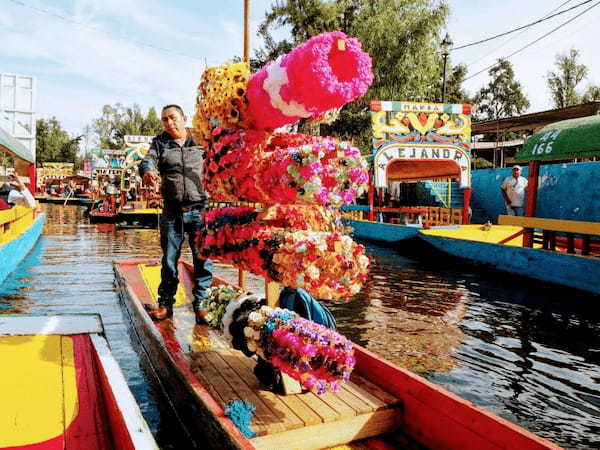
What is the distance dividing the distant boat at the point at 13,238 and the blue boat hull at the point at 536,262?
362 inches

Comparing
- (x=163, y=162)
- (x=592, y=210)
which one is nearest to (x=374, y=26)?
(x=592, y=210)

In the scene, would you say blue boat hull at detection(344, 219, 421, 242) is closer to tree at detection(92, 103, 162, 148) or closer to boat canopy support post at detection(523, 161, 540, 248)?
boat canopy support post at detection(523, 161, 540, 248)

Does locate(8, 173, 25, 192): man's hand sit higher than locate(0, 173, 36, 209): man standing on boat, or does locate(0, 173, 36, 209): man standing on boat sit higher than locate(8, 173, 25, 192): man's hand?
locate(8, 173, 25, 192): man's hand

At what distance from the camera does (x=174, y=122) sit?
14.5ft

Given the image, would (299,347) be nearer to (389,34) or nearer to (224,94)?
(224,94)

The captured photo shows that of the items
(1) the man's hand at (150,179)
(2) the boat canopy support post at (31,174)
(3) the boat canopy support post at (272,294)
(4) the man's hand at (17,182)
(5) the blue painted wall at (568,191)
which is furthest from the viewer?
(2) the boat canopy support post at (31,174)

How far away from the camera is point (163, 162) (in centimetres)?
447

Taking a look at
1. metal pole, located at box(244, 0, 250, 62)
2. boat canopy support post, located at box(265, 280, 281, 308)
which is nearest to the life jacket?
boat canopy support post, located at box(265, 280, 281, 308)

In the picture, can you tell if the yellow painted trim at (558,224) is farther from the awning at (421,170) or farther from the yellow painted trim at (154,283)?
the yellow painted trim at (154,283)

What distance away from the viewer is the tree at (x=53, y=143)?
6194cm

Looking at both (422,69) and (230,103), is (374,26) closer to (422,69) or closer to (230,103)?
(422,69)

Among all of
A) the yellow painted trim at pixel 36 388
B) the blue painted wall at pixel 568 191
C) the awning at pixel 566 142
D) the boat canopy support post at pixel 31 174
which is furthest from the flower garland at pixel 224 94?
the boat canopy support post at pixel 31 174

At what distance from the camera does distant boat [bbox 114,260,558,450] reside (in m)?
2.54

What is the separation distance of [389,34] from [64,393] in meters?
24.3
